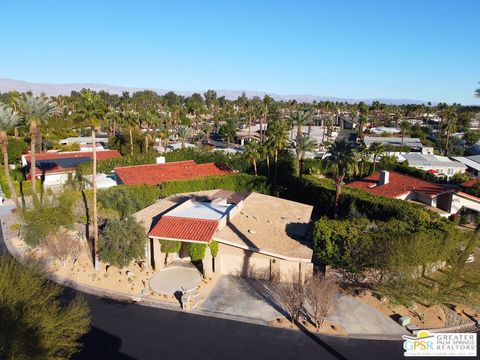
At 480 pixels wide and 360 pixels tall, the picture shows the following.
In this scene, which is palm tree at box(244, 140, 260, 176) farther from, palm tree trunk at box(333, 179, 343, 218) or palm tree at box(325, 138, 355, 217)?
palm tree trunk at box(333, 179, 343, 218)

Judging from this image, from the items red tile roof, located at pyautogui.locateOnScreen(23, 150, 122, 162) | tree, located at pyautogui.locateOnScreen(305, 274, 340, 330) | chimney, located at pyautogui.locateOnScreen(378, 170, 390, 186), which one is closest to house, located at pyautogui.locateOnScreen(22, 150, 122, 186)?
red tile roof, located at pyautogui.locateOnScreen(23, 150, 122, 162)

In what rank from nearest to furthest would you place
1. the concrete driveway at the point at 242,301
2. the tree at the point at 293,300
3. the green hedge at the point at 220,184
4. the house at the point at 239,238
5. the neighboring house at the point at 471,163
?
the tree at the point at 293,300
the concrete driveway at the point at 242,301
the house at the point at 239,238
the green hedge at the point at 220,184
the neighboring house at the point at 471,163

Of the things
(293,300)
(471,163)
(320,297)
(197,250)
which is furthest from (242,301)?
(471,163)

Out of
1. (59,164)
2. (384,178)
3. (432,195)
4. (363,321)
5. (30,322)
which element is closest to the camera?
(30,322)

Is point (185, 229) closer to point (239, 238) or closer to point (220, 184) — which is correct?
point (239, 238)

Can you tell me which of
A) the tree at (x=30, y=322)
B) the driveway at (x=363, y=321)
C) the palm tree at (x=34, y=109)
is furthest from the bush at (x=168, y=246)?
the palm tree at (x=34, y=109)

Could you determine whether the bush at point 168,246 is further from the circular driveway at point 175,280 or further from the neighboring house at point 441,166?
the neighboring house at point 441,166
